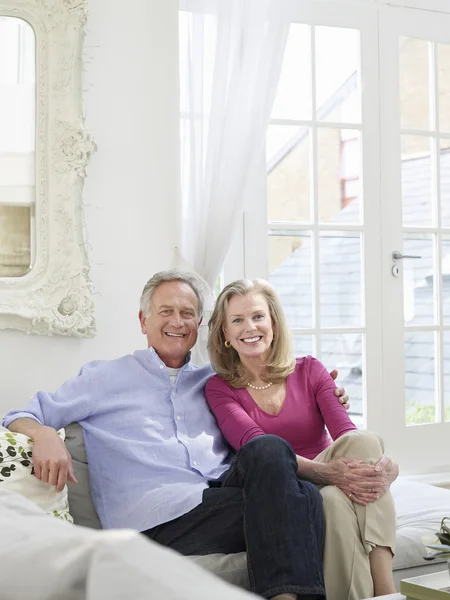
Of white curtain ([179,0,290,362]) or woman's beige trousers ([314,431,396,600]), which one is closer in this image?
woman's beige trousers ([314,431,396,600])

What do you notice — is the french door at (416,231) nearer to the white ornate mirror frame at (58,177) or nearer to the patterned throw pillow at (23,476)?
the white ornate mirror frame at (58,177)

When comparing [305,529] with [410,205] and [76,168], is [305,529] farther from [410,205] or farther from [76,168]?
[410,205]

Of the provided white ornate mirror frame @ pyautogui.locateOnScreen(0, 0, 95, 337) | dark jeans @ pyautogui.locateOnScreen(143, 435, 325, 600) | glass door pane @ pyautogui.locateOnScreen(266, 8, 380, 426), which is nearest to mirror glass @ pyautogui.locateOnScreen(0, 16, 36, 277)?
white ornate mirror frame @ pyautogui.locateOnScreen(0, 0, 95, 337)

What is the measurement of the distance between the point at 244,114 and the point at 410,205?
1.05 m

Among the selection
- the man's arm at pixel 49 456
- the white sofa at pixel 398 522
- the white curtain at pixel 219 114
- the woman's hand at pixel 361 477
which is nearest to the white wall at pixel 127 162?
the white curtain at pixel 219 114

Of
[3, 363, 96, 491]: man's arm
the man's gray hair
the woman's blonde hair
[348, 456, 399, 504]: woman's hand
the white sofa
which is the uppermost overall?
the man's gray hair

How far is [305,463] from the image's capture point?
246 cm

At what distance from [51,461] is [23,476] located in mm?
84

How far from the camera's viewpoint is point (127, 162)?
Result: 3.45 m

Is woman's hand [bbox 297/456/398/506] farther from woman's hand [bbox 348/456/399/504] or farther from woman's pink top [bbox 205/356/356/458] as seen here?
woman's pink top [bbox 205/356/356/458]

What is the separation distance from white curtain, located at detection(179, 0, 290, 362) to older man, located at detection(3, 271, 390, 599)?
624 millimetres

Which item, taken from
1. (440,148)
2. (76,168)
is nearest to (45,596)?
(76,168)

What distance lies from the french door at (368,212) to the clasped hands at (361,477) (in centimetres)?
148

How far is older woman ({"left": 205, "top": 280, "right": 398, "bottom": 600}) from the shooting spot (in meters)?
2.33
